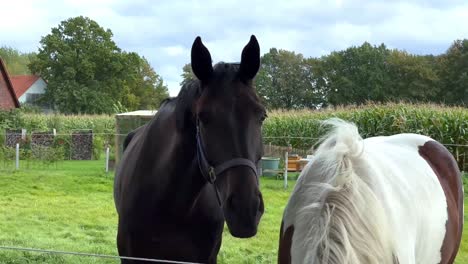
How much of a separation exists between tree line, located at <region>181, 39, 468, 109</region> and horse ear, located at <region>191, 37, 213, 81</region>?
117ft

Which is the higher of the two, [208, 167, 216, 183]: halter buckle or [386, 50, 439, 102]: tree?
[386, 50, 439, 102]: tree

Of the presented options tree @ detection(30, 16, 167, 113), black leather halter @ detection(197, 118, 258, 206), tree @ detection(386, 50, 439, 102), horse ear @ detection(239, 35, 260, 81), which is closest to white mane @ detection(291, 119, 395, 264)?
black leather halter @ detection(197, 118, 258, 206)

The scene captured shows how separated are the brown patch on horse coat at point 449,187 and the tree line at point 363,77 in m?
34.9

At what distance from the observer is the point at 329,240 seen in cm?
153

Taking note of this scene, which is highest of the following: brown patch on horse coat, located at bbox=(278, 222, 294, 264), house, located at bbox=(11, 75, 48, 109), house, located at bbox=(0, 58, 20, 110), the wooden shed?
house, located at bbox=(11, 75, 48, 109)

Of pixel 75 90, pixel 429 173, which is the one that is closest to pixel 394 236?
pixel 429 173

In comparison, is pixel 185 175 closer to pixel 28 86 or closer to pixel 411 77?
pixel 411 77

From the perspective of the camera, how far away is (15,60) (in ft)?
213

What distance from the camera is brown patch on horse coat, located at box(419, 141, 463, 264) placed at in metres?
2.71

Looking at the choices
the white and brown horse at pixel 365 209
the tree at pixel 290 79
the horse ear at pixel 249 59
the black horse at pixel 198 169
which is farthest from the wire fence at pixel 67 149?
the tree at pixel 290 79

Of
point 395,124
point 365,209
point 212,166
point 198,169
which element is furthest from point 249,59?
point 395,124

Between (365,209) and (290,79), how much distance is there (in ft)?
149

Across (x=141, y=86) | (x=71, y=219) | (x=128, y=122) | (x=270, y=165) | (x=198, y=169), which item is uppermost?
(x=141, y=86)

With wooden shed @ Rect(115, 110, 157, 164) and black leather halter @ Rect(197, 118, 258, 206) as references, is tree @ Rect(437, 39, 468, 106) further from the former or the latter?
black leather halter @ Rect(197, 118, 258, 206)
